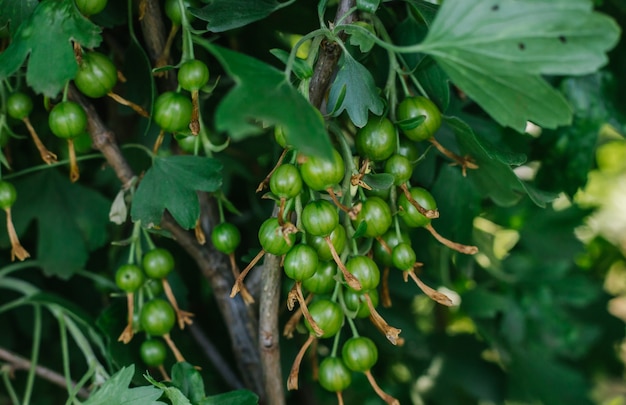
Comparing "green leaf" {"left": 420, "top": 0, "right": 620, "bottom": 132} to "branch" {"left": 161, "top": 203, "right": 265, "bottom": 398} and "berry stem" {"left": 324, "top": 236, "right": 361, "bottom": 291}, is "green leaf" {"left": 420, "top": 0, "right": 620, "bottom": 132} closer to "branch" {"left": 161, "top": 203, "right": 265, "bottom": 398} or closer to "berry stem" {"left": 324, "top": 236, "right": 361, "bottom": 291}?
"berry stem" {"left": 324, "top": 236, "right": 361, "bottom": 291}

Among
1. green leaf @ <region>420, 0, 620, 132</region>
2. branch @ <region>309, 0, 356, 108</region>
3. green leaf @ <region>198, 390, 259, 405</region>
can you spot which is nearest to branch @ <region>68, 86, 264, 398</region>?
green leaf @ <region>198, 390, 259, 405</region>

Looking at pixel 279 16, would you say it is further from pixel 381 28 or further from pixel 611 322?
pixel 611 322

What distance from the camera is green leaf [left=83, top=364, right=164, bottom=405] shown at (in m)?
0.58

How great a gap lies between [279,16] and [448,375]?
73 centimetres

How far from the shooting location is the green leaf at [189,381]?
610mm

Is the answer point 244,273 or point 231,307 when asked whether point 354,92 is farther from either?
point 231,307

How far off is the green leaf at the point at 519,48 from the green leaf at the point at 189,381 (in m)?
0.37

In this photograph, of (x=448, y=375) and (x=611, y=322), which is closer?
(x=448, y=375)

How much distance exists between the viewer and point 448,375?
45.9 inches

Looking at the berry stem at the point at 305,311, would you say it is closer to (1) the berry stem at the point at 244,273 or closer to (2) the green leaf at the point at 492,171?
(1) the berry stem at the point at 244,273

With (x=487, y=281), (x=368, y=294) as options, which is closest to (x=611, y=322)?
(x=487, y=281)

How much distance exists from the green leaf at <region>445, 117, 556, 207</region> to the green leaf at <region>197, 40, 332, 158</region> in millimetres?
192

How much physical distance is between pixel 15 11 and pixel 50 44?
0.07 meters

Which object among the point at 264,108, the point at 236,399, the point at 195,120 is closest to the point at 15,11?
the point at 195,120
